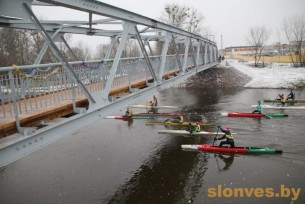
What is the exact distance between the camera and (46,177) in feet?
43.9

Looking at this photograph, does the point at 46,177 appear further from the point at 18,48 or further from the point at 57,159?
the point at 18,48

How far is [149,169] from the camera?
14.1 m

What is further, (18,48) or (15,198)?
(18,48)

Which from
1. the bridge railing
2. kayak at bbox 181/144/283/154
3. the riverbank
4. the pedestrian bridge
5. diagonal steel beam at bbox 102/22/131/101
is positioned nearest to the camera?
the pedestrian bridge

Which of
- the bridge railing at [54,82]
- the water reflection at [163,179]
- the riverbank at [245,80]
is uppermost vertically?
the bridge railing at [54,82]

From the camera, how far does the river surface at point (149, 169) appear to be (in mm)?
11531

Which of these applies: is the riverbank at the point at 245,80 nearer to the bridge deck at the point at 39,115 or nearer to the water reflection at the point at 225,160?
the water reflection at the point at 225,160

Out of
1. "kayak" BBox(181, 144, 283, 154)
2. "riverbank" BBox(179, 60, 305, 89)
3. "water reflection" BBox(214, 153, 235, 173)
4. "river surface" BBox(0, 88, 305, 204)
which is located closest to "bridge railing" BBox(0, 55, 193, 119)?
"river surface" BBox(0, 88, 305, 204)

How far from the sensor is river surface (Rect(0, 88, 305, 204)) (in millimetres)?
11531

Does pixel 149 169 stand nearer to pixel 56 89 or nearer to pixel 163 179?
pixel 163 179

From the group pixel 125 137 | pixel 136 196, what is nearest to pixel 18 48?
pixel 125 137

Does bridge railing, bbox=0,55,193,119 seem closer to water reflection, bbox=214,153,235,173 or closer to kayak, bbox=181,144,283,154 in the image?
kayak, bbox=181,144,283,154

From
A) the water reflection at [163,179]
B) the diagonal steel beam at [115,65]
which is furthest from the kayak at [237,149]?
the diagonal steel beam at [115,65]

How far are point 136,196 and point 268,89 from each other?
33.7m
